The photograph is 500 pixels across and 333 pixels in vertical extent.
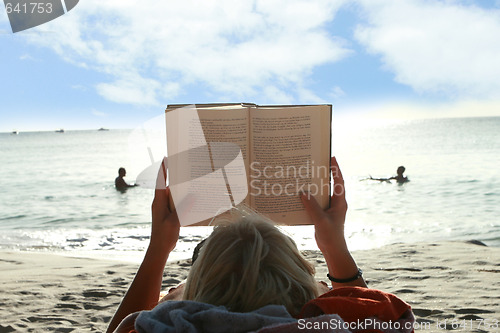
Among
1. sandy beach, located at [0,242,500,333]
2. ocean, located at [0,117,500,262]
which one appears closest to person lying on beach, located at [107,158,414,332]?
ocean, located at [0,117,500,262]

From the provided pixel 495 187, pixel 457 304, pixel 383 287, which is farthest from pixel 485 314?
pixel 495 187

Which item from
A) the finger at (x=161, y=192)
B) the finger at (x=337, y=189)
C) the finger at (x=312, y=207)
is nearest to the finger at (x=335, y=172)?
the finger at (x=337, y=189)

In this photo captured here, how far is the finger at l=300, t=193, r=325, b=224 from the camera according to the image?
6.17 ft

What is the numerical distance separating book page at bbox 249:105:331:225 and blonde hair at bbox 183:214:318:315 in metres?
0.73

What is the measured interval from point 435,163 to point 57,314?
76.4ft

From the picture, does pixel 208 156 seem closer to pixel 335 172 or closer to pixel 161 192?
pixel 161 192

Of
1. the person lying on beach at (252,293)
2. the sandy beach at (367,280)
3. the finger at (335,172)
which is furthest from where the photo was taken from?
the sandy beach at (367,280)

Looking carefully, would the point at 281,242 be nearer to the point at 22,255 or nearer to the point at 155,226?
the point at 155,226

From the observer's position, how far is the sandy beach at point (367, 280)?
11.1ft

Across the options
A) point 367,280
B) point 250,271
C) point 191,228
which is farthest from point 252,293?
point 191,228

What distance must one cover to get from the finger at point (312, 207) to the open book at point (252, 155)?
1.1 inches

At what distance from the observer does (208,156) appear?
203 centimetres

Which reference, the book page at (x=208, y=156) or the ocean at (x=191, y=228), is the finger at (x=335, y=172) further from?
the ocean at (x=191, y=228)

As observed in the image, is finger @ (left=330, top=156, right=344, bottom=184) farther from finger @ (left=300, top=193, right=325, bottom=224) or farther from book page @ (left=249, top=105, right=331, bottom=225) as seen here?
finger @ (left=300, top=193, right=325, bottom=224)
